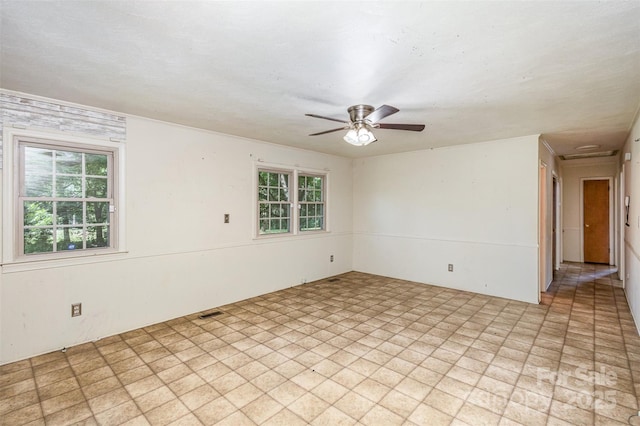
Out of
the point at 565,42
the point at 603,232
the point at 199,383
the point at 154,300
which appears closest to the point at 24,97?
the point at 154,300

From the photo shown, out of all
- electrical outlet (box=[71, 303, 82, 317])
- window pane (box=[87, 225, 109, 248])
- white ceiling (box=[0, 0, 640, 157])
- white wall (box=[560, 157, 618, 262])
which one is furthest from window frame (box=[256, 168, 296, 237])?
white wall (box=[560, 157, 618, 262])

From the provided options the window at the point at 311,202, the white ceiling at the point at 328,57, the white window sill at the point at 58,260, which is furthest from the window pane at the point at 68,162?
the window at the point at 311,202

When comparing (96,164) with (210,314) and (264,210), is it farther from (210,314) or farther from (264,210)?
(264,210)

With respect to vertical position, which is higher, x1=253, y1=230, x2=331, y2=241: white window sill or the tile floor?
x1=253, y1=230, x2=331, y2=241: white window sill

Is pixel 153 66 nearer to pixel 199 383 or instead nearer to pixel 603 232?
pixel 199 383

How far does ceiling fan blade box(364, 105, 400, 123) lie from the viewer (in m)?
2.48

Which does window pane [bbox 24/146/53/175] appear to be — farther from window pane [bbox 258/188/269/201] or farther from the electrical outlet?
window pane [bbox 258/188/269/201]

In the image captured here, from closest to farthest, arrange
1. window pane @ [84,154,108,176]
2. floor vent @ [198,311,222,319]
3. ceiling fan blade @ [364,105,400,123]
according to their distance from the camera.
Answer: ceiling fan blade @ [364,105,400,123]
window pane @ [84,154,108,176]
floor vent @ [198,311,222,319]

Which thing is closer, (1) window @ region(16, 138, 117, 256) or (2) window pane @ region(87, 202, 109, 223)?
(1) window @ region(16, 138, 117, 256)

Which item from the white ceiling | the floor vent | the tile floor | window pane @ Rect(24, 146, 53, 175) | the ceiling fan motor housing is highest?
the white ceiling

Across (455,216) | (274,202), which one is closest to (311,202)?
(274,202)

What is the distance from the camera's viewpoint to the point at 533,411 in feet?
6.97

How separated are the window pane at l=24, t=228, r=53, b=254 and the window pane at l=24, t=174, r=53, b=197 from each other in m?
0.35

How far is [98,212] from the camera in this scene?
3.37 m
